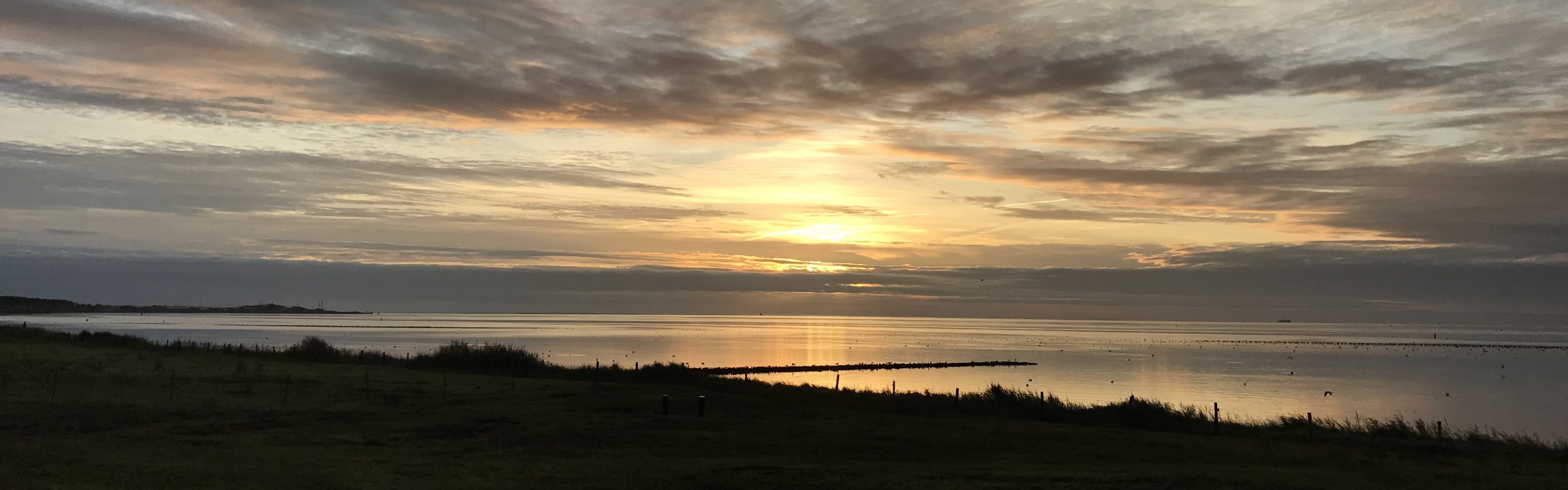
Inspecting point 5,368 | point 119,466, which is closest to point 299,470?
point 119,466

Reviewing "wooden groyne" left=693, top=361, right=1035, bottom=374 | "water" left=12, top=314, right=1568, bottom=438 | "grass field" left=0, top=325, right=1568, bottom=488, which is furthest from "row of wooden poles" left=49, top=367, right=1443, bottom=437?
"wooden groyne" left=693, top=361, right=1035, bottom=374

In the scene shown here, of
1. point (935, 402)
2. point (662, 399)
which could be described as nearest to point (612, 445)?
point (662, 399)

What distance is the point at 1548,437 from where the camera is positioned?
137 feet

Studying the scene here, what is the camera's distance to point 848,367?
8550cm

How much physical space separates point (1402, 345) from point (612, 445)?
607 ft

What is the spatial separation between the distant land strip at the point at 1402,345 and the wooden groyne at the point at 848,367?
89595 millimetres

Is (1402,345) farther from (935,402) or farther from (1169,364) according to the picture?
(935,402)

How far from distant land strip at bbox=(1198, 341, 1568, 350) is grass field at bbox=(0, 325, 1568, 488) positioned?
153608mm

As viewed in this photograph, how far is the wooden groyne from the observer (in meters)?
75.4

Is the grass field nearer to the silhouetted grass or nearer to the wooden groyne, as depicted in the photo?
the silhouetted grass

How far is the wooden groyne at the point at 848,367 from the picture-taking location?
75438mm

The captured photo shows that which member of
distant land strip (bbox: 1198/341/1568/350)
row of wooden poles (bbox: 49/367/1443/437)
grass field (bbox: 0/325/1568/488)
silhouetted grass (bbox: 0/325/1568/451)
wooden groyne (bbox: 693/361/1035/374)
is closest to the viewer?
grass field (bbox: 0/325/1568/488)

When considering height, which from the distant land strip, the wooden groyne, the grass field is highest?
the distant land strip

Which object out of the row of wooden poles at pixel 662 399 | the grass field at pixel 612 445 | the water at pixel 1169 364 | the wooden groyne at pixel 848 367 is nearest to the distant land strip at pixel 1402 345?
the water at pixel 1169 364
